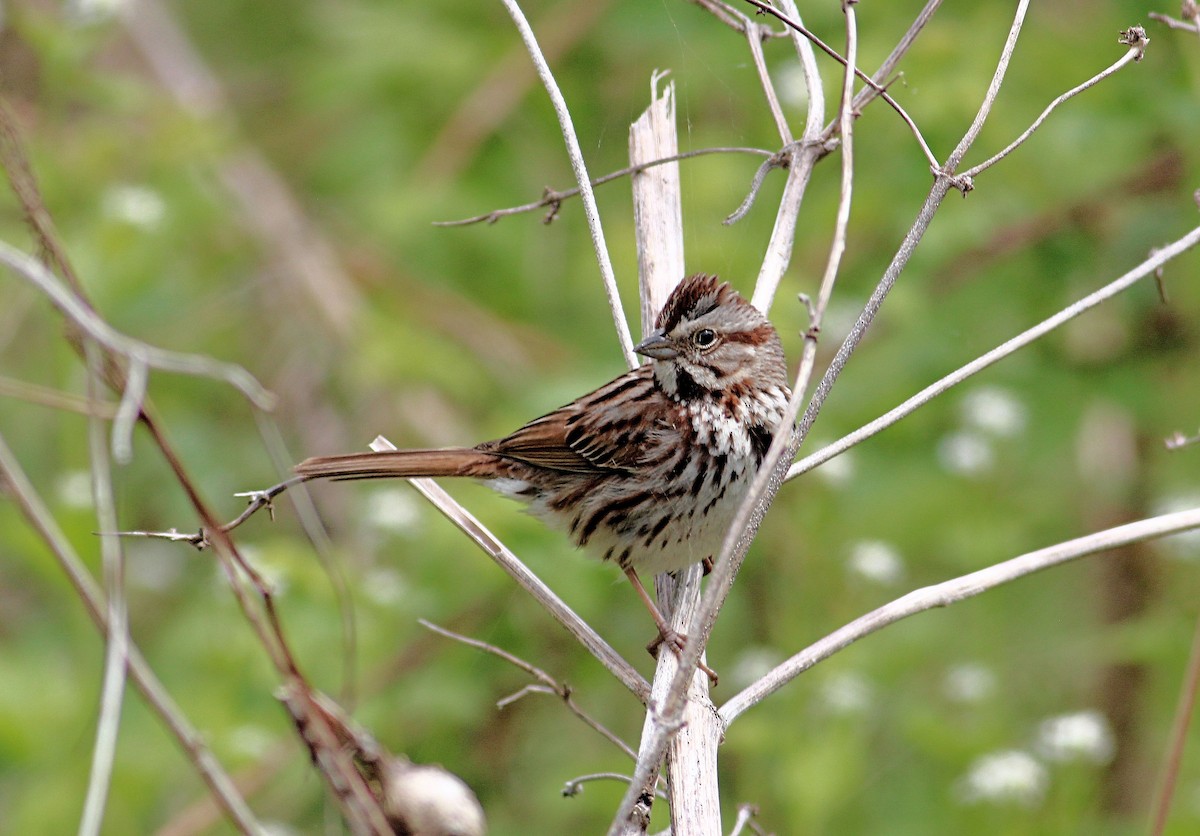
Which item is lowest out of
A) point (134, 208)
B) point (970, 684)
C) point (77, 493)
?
point (970, 684)

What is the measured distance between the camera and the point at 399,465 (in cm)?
307

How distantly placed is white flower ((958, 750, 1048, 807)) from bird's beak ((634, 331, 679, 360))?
1.45m

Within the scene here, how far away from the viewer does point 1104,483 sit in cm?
519

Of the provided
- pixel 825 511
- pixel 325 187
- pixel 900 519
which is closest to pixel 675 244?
pixel 825 511

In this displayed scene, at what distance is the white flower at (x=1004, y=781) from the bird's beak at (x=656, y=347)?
4.77ft

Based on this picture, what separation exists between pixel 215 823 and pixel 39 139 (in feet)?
7.18

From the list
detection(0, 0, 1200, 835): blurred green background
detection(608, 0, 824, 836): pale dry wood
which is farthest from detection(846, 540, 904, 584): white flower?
detection(608, 0, 824, 836): pale dry wood

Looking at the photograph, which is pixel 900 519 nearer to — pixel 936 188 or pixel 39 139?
pixel 936 188

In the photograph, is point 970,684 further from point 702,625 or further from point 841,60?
point 702,625

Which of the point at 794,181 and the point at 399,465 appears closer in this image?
the point at 794,181

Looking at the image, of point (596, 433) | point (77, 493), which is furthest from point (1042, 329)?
point (77, 493)

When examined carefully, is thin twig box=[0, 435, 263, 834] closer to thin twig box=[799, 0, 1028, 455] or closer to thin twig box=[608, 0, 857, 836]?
thin twig box=[608, 0, 857, 836]

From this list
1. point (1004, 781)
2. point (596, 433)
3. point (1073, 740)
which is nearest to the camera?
point (596, 433)

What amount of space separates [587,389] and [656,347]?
103cm
